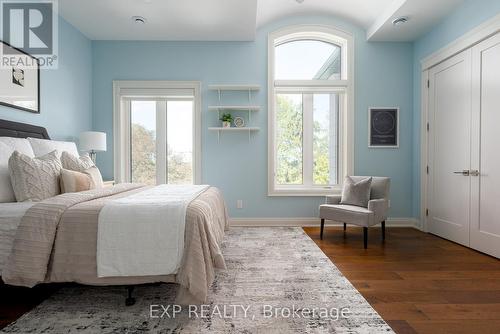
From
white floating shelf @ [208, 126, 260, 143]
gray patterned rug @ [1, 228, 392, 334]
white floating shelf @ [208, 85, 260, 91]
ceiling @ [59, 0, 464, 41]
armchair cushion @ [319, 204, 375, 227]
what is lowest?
gray patterned rug @ [1, 228, 392, 334]

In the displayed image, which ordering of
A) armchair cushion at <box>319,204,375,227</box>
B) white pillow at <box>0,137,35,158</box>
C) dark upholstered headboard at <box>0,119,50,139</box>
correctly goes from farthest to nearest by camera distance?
armchair cushion at <box>319,204,375,227</box> < dark upholstered headboard at <box>0,119,50,139</box> < white pillow at <box>0,137,35,158</box>

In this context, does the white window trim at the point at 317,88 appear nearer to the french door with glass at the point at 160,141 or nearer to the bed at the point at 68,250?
the french door with glass at the point at 160,141

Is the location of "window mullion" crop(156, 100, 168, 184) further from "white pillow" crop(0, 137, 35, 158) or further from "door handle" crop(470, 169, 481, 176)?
"door handle" crop(470, 169, 481, 176)

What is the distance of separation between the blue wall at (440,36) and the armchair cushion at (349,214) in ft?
4.83

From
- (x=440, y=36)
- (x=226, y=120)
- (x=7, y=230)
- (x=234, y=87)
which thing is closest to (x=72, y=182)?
(x=7, y=230)

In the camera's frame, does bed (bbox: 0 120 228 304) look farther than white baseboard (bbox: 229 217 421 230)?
No

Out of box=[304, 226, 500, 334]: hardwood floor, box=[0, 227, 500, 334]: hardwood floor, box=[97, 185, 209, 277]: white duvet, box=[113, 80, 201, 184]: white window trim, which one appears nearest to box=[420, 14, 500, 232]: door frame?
box=[304, 226, 500, 334]: hardwood floor

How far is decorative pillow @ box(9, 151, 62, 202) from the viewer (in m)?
2.13

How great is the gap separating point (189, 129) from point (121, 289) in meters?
2.82

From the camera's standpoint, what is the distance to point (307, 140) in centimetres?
454

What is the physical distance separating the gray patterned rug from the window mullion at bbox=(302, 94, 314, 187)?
83.5 inches

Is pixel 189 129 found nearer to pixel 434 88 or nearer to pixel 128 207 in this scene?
pixel 128 207

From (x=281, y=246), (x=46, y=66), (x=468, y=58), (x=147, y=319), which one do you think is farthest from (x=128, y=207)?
(x=468, y=58)

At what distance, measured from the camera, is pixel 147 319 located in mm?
1754
